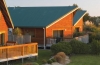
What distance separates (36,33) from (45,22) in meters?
1.93

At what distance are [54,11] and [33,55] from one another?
17.4 metres

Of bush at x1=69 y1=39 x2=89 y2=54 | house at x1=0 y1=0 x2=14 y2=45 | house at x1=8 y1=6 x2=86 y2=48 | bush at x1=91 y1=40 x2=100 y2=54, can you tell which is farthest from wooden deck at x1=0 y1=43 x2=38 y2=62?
house at x1=8 y1=6 x2=86 y2=48

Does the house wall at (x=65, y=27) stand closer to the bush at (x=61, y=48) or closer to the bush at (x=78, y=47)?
the bush at (x=78, y=47)

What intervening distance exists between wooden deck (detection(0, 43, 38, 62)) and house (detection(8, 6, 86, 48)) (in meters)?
11.6

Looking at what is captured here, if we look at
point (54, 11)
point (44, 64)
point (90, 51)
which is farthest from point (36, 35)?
point (44, 64)

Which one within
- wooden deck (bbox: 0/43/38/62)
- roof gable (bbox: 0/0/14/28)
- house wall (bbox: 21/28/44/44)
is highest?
roof gable (bbox: 0/0/14/28)

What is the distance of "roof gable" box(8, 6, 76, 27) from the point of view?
38.9m

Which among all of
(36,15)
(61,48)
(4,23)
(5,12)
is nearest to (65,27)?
(36,15)

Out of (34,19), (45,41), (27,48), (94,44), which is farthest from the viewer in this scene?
(34,19)

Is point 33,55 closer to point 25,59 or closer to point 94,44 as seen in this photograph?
point 25,59

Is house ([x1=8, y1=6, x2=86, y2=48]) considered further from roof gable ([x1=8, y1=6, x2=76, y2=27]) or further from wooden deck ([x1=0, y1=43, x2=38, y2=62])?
wooden deck ([x1=0, y1=43, x2=38, y2=62])

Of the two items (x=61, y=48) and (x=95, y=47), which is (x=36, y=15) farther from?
(x=61, y=48)

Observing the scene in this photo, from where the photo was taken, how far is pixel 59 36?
134 feet

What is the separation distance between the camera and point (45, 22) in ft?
127
